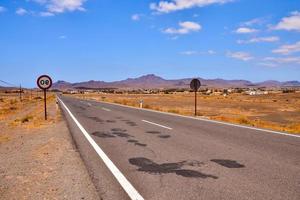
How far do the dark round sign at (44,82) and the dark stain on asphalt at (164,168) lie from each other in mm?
12968

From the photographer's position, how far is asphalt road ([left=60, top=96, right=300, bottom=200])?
5.86 metres

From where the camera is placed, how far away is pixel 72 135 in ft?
44.0

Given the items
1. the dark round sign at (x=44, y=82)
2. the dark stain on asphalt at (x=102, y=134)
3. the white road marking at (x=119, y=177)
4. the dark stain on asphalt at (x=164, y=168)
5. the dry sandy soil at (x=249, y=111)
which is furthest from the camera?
the dry sandy soil at (x=249, y=111)

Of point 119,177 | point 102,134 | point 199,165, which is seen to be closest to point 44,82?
point 102,134

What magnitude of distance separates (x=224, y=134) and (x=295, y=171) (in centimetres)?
607

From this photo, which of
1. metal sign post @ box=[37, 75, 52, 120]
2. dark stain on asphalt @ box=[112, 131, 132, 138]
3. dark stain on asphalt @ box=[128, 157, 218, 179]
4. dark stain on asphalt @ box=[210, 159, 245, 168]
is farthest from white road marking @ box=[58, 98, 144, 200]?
metal sign post @ box=[37, 75, 52, 120]

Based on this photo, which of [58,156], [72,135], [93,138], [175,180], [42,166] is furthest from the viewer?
[72,135]

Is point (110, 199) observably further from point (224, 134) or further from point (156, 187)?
point (224, 134)

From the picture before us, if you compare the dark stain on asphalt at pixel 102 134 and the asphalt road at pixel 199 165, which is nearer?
the asphalt road at pixel 199 165

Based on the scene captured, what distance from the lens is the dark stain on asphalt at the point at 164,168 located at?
6976 mm

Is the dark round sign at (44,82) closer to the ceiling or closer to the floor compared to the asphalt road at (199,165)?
closer to the ceiling

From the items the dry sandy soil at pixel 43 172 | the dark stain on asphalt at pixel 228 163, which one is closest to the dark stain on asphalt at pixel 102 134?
the dry sandy soil at pixel 43 172

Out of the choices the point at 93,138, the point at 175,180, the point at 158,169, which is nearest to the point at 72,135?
the point at 93,138

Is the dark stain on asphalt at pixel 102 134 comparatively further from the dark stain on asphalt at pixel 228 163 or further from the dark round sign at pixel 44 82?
the dark round sign at pixel 44 82
